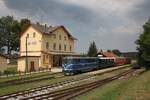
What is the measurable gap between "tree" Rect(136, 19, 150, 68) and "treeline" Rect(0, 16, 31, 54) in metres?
51.9

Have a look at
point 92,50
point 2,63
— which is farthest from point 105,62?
point 92,50

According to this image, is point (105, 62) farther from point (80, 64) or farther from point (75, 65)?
point (75, 65)

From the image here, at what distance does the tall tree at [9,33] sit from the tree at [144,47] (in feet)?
174

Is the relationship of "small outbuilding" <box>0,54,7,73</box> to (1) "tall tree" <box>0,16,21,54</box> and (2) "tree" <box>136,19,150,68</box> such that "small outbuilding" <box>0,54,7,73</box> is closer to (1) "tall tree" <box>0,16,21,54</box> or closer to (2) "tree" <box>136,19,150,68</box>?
(2) "tree" <box>136,19,150,68</box>

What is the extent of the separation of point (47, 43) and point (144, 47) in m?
22.8

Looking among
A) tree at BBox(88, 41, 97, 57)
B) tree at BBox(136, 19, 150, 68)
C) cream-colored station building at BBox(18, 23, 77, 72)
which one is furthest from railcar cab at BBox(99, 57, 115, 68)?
tree at BBox(88, 41, 97, 57)

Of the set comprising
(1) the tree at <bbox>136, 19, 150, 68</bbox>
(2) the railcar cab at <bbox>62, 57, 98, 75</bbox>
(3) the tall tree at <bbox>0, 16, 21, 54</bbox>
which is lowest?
(2) the railcar cab at <bbox>62, 57, 98, 75</bbox>

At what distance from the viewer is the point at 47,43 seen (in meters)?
77.1

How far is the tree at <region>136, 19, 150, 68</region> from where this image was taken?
62781 mm

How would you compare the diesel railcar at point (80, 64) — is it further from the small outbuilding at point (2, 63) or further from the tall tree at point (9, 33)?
the tall tree at point (9, 33)

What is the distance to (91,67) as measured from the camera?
195ft

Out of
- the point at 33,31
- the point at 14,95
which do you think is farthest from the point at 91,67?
the point at 14,95

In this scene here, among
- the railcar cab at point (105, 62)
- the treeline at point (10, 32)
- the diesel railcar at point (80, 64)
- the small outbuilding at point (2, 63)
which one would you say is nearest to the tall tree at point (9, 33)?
the treeline at point (10, 32)

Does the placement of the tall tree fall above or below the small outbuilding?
above
